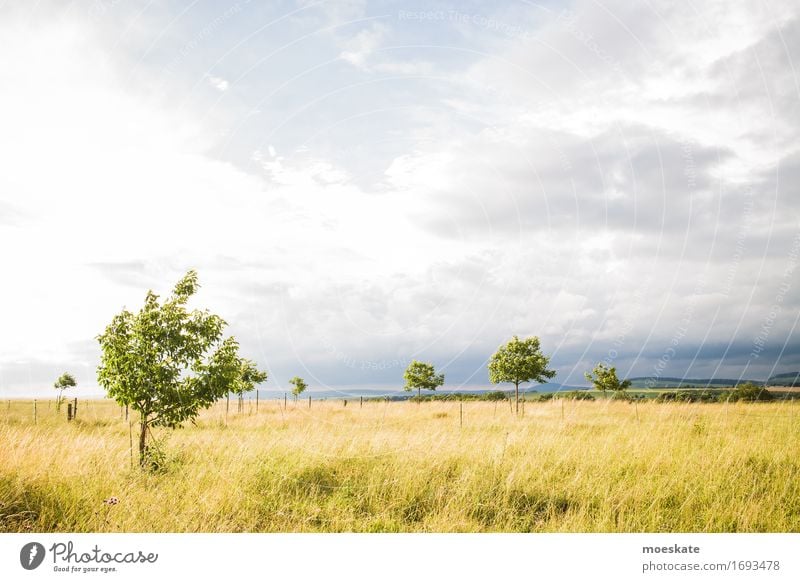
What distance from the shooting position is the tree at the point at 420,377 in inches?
2020

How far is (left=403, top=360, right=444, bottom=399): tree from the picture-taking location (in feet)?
168

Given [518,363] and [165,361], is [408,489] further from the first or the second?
[518,363]

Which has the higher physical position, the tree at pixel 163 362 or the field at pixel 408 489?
the tree at pixel 163 362

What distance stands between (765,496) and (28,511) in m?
10.4

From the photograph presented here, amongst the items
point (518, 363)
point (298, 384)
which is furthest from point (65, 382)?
point (518, 363)

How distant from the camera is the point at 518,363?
31359mm

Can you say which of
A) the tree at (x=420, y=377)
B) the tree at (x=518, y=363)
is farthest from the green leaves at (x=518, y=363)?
the tree at (x=420, y=377)

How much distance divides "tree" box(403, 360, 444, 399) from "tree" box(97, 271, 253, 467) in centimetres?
4284

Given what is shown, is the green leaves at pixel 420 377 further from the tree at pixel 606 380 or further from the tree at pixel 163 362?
the tree at pixel 163 362
